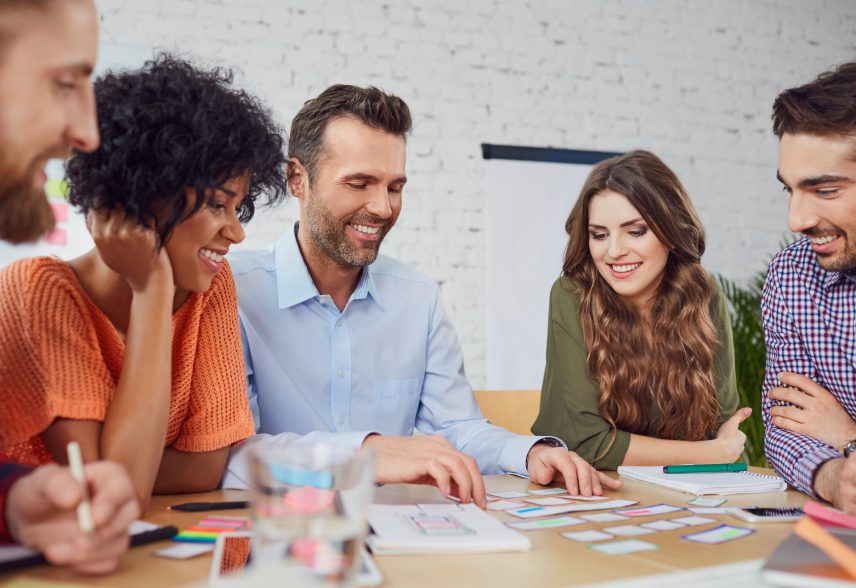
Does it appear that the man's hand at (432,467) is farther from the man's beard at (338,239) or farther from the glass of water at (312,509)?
the man's beard at (338,239)

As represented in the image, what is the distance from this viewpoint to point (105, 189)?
127cm

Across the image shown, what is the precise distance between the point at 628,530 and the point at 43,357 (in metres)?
0.90

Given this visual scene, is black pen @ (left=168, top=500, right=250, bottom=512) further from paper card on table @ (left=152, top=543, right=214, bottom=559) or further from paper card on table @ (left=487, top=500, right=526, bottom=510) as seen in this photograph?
paper card on table @ (left=487, top=500, right=526, bottom=510)

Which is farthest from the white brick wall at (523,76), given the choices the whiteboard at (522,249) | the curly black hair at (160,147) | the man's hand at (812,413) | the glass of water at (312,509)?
the glass of water at (312,509)

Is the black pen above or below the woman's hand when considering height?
below

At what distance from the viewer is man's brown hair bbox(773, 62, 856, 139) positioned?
5.66ft

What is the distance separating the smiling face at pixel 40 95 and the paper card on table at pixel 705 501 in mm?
1069

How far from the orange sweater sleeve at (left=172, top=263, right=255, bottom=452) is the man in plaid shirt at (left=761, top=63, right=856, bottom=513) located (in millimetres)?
1056

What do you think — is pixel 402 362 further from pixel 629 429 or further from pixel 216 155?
pixel 216 155

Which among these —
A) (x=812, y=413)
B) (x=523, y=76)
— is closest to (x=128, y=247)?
(x=812, y=413)

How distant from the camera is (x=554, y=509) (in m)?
1.25

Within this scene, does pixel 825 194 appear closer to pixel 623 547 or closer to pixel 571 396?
pixel 571 396

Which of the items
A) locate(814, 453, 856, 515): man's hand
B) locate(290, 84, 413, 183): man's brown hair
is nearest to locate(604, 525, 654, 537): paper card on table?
locate(814, 453, 856, 515): man's hand

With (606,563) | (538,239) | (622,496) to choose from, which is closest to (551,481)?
(622,496)
